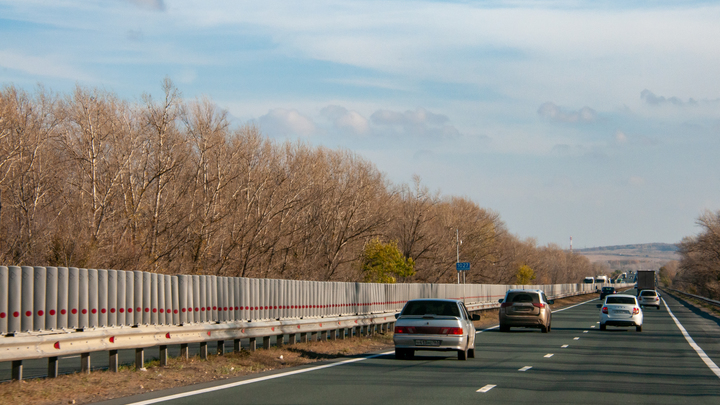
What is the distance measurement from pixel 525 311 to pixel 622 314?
5339 millimetres

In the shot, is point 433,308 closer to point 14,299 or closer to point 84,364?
point 84,364

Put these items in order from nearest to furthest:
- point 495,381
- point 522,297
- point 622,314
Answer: point 495,381 → point 522,297 → point 622,314

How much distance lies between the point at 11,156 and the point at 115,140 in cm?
554

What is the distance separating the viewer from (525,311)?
31172mm

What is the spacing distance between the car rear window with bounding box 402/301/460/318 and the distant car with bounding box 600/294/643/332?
17.5 metres

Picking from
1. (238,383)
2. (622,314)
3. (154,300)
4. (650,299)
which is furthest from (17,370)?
(650,299)

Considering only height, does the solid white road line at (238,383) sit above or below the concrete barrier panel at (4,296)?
below

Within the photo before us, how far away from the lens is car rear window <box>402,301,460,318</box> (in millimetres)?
18391

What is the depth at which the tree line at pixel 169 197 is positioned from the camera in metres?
37.0

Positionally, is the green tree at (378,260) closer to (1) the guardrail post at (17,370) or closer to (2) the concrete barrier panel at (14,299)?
(2) the concrete barrier panel at (14,299)

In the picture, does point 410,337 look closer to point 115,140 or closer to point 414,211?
point 115,140

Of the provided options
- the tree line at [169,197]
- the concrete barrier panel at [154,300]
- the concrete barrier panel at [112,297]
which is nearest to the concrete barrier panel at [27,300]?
the concrete barrier panel at [112,297]

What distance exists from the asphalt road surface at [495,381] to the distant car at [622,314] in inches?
406

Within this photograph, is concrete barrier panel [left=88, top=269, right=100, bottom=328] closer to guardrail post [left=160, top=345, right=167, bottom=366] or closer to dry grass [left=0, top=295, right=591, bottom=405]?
dry grass [left=0, top=295, right=591, bottom=405]
